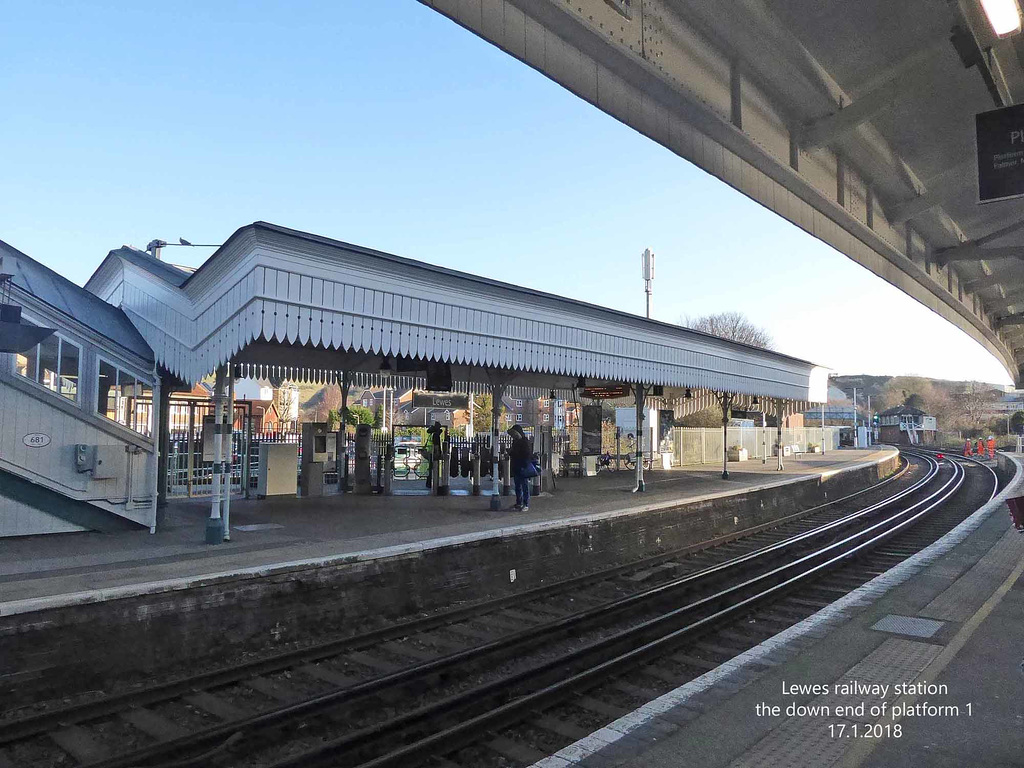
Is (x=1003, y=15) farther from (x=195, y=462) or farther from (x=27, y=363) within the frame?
(x=195, y=462)

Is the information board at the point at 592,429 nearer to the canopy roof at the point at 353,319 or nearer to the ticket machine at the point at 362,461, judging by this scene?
the canopy roof at the point at 353,319

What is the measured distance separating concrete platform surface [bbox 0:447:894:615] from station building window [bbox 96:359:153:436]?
5.48ft

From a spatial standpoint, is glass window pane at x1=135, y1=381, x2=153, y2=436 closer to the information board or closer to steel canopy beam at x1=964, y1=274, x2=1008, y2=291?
the information board

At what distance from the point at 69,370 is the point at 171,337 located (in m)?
1.58

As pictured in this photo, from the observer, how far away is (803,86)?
699cm

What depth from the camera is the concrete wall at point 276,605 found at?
5.72 meters

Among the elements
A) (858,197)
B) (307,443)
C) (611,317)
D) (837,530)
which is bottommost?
(837,530)

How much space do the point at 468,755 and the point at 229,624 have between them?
327cm

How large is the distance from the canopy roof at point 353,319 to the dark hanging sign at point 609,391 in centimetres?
244

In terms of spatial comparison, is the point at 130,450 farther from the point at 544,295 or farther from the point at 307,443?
the point at 544,295

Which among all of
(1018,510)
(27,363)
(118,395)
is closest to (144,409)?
(118,395)

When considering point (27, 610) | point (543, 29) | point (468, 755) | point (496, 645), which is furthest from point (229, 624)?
point (543, 29)

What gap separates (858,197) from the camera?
9.23 metres

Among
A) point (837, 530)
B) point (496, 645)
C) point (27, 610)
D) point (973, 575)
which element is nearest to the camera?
point (27, 610)
